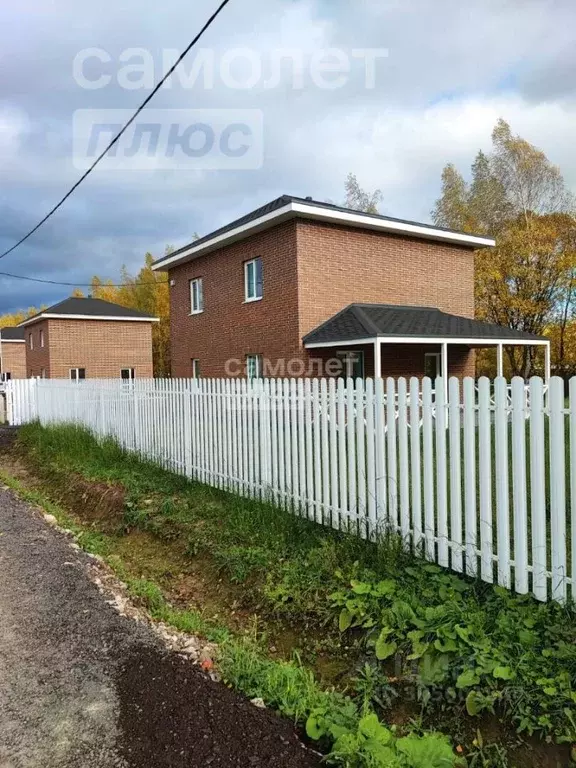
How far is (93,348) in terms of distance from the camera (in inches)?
1135

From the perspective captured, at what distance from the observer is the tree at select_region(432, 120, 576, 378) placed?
24734 mm

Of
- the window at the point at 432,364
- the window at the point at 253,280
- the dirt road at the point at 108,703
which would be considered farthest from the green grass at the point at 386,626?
the window at the point at 432,364

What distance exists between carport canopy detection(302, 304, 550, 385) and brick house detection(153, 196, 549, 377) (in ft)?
0.13

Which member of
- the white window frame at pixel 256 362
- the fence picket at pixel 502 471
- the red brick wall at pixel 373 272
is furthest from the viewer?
the white window frame at pixel 256 362

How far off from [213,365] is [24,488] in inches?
365

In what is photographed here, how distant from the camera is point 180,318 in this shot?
63.2 ft

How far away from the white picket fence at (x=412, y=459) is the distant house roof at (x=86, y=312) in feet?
74.0

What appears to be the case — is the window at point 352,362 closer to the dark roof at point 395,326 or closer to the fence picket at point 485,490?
the dark roof at point 395,326

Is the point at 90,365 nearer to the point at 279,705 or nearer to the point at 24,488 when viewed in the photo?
the point at 24,488

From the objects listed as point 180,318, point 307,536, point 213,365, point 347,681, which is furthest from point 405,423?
point 180,318

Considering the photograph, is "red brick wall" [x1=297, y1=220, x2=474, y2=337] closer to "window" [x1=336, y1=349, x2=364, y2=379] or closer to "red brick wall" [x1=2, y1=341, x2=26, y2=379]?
"window" [x1=336, y1=349, x2=364, y2=379]

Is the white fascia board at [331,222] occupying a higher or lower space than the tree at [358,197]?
lower

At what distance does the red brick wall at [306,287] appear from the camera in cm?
1380

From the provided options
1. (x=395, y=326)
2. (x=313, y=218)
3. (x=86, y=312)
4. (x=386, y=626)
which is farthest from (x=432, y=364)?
(x=86, y=312)
